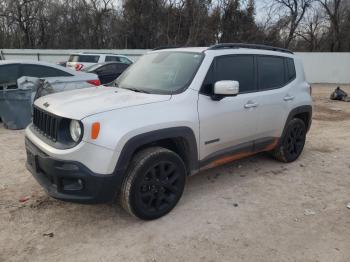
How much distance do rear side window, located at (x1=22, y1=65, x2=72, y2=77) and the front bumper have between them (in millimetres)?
5252

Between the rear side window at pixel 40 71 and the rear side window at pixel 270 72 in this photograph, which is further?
the rear side window at pixel 40 71

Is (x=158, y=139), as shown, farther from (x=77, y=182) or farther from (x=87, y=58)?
(x=87, y=58)

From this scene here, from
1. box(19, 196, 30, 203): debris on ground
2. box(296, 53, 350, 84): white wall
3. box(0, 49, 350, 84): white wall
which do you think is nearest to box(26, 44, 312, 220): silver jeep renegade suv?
box(19, 196, 30, 203): debris on ground

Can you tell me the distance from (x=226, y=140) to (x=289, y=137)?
67.3 inches

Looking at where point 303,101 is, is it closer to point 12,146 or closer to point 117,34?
point 12,146

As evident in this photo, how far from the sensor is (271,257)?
306cm

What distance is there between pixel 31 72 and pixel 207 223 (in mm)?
6174

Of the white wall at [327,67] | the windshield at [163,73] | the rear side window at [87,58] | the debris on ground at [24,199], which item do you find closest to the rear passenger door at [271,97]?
the windshield at [163,73]

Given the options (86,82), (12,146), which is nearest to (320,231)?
(12,146)

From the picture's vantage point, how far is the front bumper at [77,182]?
308 centimetres

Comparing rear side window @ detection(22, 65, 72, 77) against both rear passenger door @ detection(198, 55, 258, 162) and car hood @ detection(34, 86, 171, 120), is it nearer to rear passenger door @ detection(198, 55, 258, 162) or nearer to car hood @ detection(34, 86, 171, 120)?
car hood @ detection(34, 86, 171, 120)

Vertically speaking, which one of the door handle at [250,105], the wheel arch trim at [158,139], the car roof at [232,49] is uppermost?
the car roof at [232,49]

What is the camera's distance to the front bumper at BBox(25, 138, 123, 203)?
308cm

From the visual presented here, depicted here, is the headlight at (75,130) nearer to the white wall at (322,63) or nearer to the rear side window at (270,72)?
the rear side window at (270,72)
